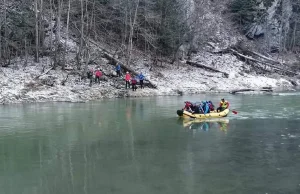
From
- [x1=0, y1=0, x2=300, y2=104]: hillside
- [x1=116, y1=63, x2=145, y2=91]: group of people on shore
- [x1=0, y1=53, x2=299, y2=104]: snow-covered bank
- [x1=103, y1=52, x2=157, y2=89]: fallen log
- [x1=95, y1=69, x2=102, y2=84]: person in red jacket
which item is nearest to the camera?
[x1=0, y1=53, x2=299, y2=104]: snow-covered bank

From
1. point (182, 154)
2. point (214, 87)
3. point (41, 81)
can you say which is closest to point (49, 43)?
point (41, 81)

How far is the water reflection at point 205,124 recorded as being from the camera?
20458mm

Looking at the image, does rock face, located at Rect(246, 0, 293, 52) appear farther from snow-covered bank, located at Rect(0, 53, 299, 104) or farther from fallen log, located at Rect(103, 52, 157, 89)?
fallen log, located at Rect(103, 52, 157, 89)

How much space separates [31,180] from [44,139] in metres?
5.85

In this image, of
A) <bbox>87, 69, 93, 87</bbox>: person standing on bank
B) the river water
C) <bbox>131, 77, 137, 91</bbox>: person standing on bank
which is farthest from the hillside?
the river water

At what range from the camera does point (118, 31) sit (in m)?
48.2

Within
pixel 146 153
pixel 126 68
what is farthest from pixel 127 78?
pixel 146 153

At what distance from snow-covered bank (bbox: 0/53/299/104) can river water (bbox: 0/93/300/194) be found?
23.1 ft

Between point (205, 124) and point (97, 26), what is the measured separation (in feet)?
92.5

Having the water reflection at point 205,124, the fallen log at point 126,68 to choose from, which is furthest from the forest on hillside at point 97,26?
the water reflection at point 205,124

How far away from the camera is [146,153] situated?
1480 cm

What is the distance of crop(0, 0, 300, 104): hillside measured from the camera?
35.8 m

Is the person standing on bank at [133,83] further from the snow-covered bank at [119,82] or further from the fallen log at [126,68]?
the fallen log at [126,68]

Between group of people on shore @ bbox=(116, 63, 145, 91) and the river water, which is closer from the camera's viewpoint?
the river water
